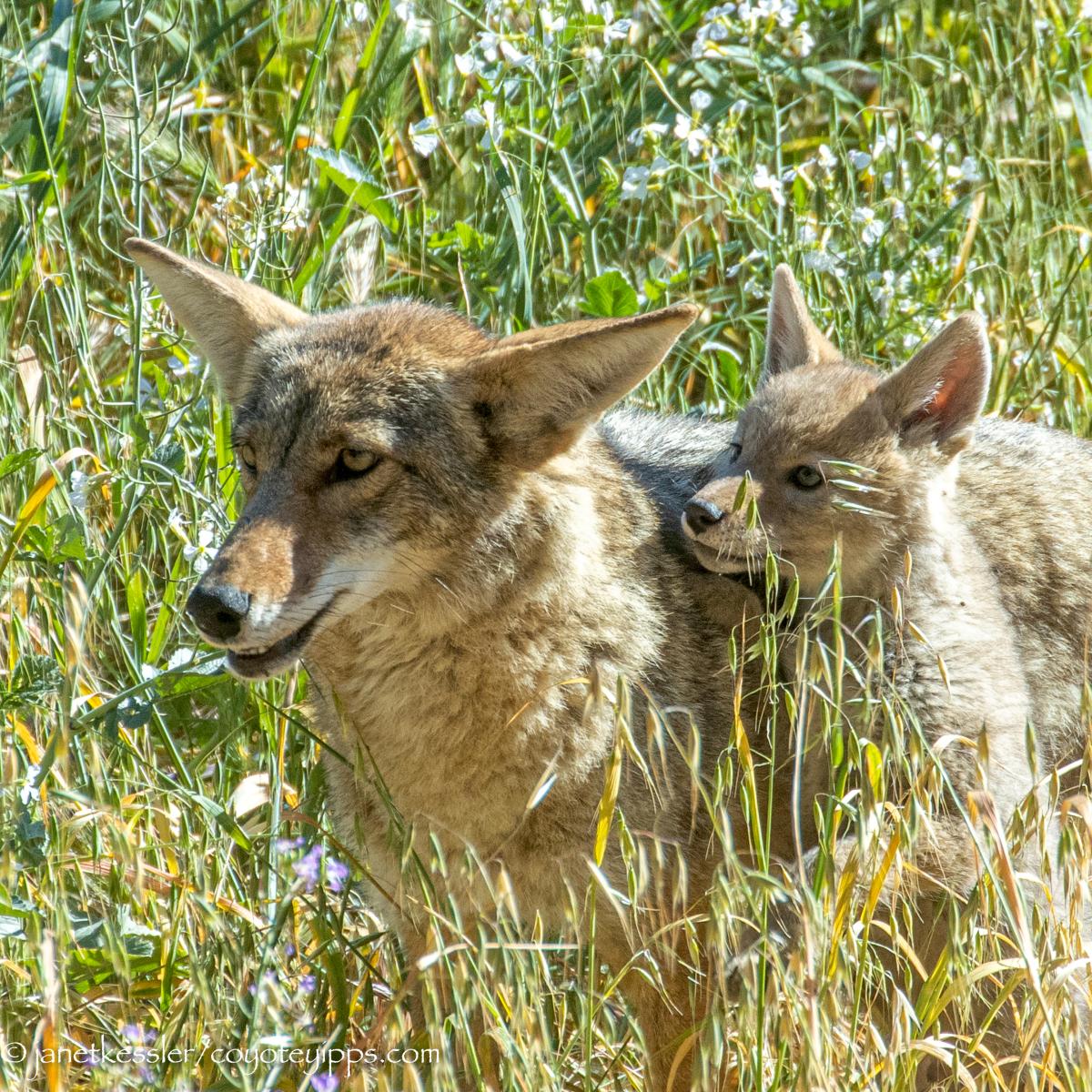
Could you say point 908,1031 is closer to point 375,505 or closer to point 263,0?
point 375,505

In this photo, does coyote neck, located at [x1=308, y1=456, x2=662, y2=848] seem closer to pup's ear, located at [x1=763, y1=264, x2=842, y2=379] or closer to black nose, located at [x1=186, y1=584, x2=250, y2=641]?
black nose, located at [x1=186, y1=584, x2=250, y2=641]

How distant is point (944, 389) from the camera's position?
3.27m

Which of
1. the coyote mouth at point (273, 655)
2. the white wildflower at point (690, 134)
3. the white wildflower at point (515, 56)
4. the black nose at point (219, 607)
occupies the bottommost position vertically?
the coyote mouth at point (273, 655)

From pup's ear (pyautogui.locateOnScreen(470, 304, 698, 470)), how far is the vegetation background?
81cm

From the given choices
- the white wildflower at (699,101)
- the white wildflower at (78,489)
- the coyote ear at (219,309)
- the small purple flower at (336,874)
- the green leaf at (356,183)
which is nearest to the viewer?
the small purple flower at (336,874)

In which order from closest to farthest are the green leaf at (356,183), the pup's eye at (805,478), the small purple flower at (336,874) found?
the small purple flower at (336,874)
the pup's eye at (805,478)
the green leaf at (356,183)

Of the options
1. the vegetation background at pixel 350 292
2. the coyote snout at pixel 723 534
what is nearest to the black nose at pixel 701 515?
the coyote snout at pixel 723 534

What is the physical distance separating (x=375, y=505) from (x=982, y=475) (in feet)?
5.75

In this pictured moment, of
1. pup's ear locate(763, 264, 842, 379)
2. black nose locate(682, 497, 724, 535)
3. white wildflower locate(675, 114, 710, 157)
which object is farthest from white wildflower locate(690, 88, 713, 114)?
black nose locate(682, 497, 724, 535)

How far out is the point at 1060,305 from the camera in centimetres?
435

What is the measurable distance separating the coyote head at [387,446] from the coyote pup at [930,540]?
401 millimetres

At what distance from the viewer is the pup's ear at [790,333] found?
3617 millimetres

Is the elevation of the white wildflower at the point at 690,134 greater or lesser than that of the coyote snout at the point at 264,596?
greater

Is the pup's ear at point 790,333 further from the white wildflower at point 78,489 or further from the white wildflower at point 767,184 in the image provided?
the white wildflower at point 78,489
